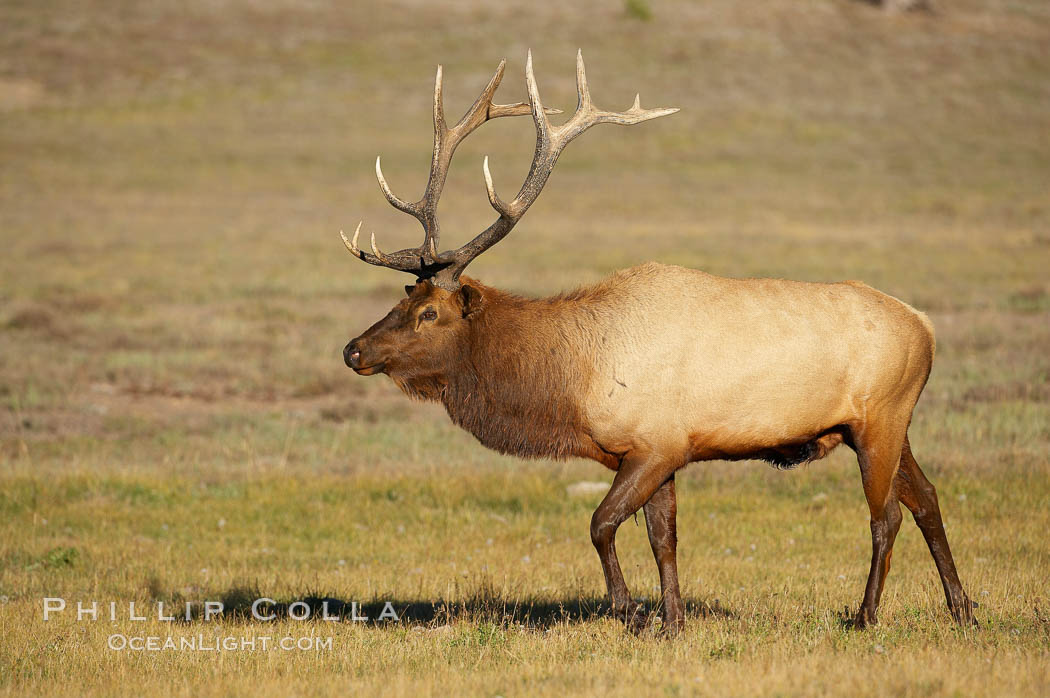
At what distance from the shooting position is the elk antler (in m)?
7.64

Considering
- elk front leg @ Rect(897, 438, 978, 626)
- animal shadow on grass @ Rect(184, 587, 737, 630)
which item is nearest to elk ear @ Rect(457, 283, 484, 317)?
animal shadow on grass @ Rect(184, 587, 737, 630)

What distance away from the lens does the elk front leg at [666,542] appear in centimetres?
741

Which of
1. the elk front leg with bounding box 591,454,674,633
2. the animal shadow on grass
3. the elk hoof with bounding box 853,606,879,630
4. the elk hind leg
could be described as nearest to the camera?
the elk front leg with bounding box 591,454,674,633

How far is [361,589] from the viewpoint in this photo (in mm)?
8719

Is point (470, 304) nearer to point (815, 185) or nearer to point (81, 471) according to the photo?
point (81, 471)

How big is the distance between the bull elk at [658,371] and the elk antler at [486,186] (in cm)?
2

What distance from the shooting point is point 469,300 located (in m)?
7.81

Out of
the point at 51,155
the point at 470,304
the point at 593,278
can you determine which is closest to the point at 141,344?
the point at 593,278

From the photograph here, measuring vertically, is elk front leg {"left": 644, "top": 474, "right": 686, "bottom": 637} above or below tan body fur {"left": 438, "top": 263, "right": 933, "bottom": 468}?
below

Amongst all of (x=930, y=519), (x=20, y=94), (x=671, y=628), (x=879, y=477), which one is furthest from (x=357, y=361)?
(x=20, y=94)

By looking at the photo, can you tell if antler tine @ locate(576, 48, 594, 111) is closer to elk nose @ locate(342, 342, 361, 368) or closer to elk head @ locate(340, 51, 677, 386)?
elk head @ locate(340, 51, 677, 386)

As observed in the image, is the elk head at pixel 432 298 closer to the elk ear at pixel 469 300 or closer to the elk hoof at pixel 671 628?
the elk ear at pixel 469 300

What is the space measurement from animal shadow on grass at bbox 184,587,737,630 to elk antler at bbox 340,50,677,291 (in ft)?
7.18

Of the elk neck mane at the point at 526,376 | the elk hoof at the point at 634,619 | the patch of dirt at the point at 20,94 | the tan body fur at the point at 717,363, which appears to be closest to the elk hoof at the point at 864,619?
the tan body fur at the point at 717,363
